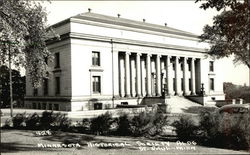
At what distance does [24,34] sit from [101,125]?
705 centimetres

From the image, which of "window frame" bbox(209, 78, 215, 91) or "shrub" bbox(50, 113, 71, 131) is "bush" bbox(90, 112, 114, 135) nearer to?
"shrub" bbox(50, 113, 71, 131)

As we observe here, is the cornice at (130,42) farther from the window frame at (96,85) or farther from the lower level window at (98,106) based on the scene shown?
the lower level window at (98,106)

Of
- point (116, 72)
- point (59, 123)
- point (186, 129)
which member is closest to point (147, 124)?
A: point (186, 129)

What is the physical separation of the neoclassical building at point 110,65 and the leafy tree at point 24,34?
62.7 ft

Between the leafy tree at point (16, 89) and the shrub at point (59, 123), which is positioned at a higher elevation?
the leafy tree at point (16, 89)

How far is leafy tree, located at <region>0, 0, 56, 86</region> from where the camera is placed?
15247 millimetres

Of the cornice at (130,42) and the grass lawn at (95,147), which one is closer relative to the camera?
the grass lawn at (95,147)

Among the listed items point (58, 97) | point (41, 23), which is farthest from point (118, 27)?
point (41, 23)

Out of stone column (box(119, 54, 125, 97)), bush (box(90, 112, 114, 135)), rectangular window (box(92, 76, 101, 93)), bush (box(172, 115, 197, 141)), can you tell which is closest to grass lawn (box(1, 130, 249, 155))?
bush (box(172, 115, 197, 141))

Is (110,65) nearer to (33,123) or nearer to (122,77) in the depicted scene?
(122,77)

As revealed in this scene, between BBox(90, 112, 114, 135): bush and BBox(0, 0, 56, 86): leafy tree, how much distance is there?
5.86 meters

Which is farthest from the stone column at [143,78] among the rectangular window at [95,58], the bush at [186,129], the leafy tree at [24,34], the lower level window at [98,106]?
the bush at [186,129]

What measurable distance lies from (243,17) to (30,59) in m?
13.2

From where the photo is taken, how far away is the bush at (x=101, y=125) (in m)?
15.3
